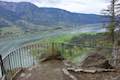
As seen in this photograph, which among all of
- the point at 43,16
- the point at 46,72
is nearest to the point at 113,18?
the point at 46,72

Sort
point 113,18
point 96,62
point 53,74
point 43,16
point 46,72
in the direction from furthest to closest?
point 43,16
point 113,18
point 96,62
point 46,72
point 53,74

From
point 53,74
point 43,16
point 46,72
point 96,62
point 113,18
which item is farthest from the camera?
point 43,16

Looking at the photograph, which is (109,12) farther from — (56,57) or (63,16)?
(63,16)

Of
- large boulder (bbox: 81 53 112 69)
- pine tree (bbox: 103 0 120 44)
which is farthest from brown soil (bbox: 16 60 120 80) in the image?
pine tree (bbox: 103 0 120 44)

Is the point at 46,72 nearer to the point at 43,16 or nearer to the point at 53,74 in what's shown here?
the point at 53,74

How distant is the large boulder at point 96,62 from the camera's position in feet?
23.4

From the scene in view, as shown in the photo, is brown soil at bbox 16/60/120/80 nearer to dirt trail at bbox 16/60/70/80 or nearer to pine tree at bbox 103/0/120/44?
dirt trail at bbox 16/60/70/80

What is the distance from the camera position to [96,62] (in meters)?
7.59

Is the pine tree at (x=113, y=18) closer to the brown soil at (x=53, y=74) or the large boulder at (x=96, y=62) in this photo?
the large boulder at (x=96, y=62)

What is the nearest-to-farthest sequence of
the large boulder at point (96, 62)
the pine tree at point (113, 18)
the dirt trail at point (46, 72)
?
1. the dirt trail at point (46, 72)
2. the large boulder at point (96, 62)
3. the pine tree at point (113, 18)

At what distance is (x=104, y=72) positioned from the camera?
606 cm

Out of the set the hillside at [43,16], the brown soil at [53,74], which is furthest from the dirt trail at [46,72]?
the hillside at [43,16]

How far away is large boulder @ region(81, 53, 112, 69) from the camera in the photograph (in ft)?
23.4

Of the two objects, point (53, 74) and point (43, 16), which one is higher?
point (43, 16)
